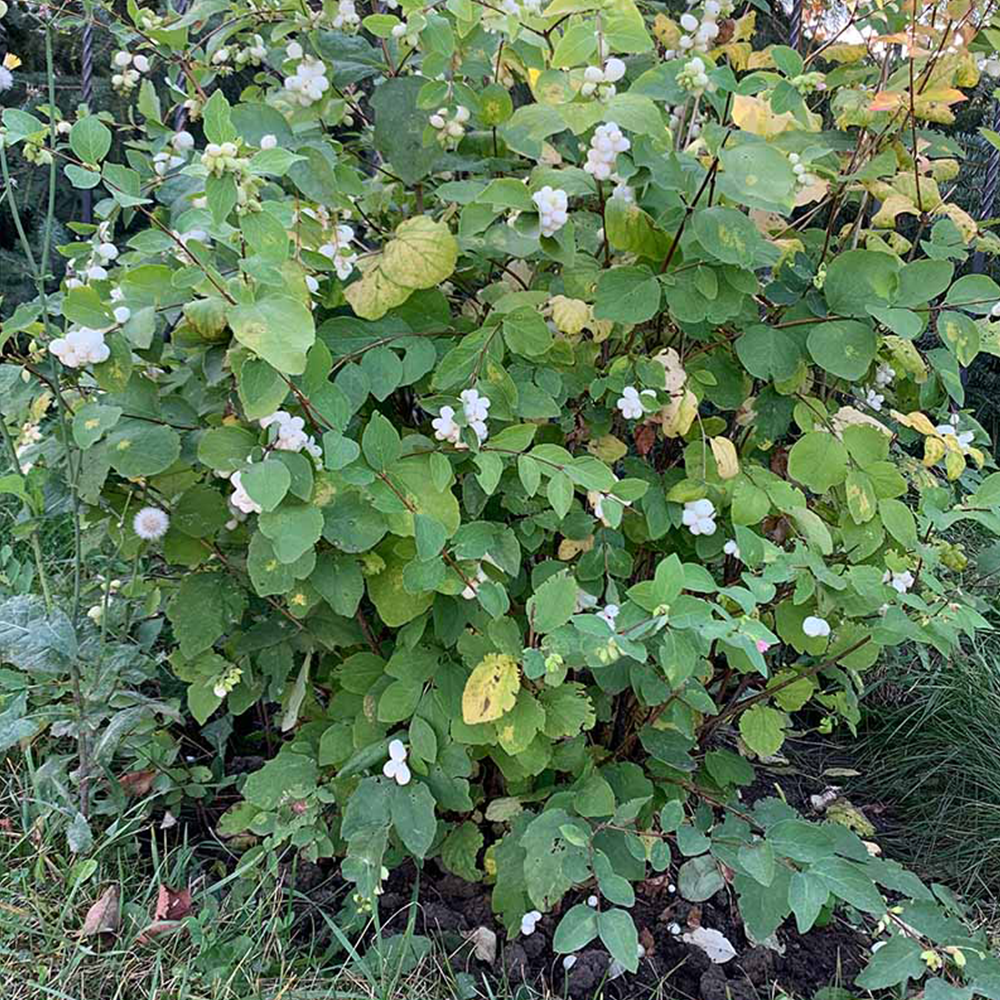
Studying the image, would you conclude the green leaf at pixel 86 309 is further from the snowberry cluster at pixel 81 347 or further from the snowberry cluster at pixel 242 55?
the snowberry cluster at pixel 242 55

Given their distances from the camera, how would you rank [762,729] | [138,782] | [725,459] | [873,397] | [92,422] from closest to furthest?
1. [92,422]
2. [725,459]
3. [762,729]
4. [873,397]
5. [138,782]

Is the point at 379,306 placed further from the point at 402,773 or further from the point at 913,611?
the point at 913,611

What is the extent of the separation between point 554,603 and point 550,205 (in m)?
0.50

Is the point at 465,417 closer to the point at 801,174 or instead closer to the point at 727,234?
the point at 727,234

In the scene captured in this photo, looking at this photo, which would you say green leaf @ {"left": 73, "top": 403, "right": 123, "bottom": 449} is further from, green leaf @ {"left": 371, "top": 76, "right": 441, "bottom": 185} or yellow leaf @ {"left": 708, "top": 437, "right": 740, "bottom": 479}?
yellow leaf @ {"left": 708, "top": 437, "right": 740, "bottom": 479}

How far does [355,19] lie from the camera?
1354mm

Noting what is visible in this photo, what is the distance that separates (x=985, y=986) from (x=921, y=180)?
1.15 m

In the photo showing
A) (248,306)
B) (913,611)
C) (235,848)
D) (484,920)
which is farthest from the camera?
(235,848)

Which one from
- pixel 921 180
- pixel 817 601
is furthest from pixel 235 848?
pixel 921 180

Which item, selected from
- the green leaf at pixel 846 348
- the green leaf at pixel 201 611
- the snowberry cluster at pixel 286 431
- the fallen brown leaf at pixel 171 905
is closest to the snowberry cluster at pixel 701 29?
the green leaf at pixel 846 348

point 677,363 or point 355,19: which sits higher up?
point 355,19

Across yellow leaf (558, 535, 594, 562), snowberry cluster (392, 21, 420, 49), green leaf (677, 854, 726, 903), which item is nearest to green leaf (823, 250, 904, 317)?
yellow leaf (558, 535, 594, 562)

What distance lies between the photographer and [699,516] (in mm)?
1370

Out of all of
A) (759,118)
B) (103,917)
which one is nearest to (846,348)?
(759,118)
